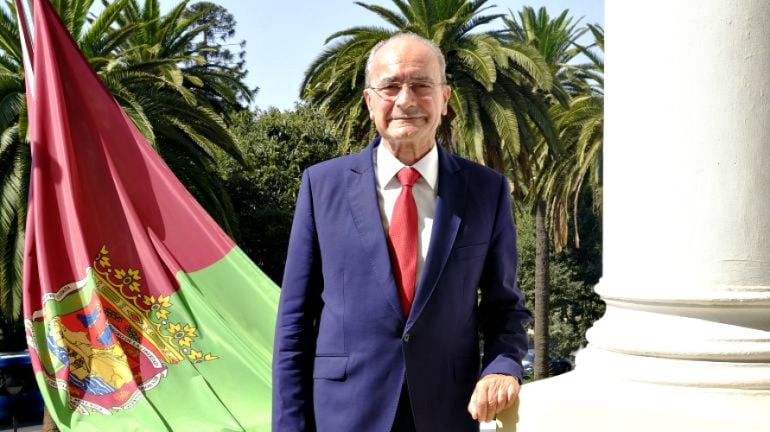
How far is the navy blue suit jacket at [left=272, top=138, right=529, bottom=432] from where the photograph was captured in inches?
108

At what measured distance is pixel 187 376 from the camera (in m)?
8.89

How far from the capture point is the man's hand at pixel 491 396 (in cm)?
271

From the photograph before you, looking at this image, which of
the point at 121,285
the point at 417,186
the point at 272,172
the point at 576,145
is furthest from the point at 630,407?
the point at 272,172

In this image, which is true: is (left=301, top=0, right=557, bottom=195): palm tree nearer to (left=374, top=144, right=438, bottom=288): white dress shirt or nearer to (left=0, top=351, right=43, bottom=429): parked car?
(left=0, top=351, right=43, bottom=429): parked car

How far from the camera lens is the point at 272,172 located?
2805 cm

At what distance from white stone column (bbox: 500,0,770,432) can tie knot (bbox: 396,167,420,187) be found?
579 mm

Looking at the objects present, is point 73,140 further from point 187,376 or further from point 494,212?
point 494,212

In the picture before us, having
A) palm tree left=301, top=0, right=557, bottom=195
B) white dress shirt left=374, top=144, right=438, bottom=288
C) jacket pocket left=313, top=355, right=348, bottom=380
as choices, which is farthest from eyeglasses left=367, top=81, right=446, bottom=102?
palm tree left=301, top=0, right=557, bottom=195

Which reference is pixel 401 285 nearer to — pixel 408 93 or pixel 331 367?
pixel 331 367

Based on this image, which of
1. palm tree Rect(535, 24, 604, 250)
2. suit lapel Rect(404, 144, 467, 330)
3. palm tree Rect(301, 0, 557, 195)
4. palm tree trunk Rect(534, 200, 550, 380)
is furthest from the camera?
palm tree trunk Rect(534, 200, 550, 380)

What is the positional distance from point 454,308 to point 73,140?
731 cm

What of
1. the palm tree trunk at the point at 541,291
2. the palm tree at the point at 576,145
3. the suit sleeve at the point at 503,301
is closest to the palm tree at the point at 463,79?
the palm tree at the point at 576,145

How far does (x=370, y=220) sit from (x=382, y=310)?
25 cm

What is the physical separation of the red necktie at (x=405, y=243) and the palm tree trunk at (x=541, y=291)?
71.4 feet
